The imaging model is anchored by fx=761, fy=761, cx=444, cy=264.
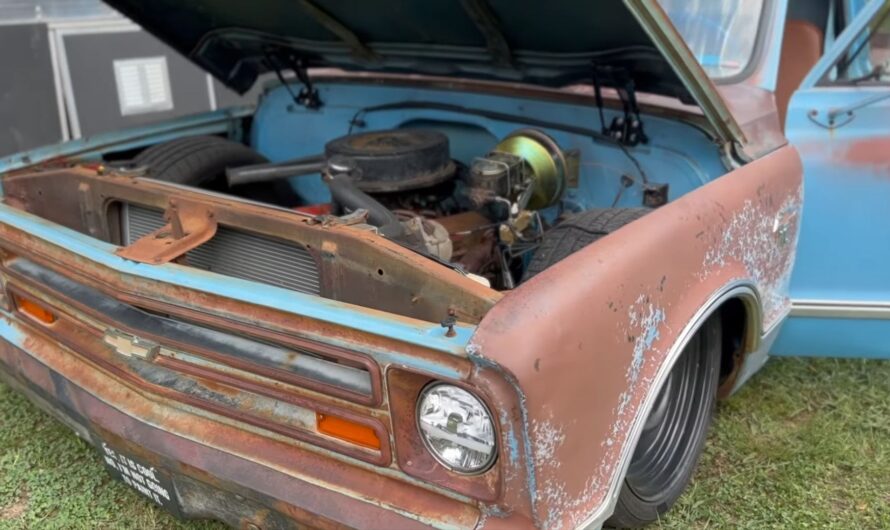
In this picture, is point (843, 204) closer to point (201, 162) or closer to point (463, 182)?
point (463, 182)

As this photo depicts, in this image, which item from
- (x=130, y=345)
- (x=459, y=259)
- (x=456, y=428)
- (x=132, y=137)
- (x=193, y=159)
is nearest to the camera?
(x=456, y=428)

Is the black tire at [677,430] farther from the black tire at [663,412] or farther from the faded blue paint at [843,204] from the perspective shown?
the faded blue paint at [843,204]

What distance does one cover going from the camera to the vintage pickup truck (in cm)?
150

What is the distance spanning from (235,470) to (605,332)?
0.87 m

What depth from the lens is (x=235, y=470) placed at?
169 cm

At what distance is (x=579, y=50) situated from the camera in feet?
8.38

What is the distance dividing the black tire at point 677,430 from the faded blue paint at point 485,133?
567 millimetres

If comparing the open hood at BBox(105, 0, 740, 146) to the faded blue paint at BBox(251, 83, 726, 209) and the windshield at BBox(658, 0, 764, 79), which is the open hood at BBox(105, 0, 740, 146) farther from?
the windshield at BBox(658, 0, 764, 79)

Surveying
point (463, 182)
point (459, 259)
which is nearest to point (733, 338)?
point (459, 259)

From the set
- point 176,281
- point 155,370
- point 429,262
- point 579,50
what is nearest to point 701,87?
point 579,50

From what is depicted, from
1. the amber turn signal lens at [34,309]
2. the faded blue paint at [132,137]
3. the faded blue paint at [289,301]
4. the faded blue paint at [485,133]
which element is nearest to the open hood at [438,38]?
the faded blue paint at [485,133]

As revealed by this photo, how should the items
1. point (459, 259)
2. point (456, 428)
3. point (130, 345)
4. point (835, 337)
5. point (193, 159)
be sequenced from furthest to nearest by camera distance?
point (193, 159) < point (835, 337) < point (459, 259) < point (130, 345) < point (456, 428)

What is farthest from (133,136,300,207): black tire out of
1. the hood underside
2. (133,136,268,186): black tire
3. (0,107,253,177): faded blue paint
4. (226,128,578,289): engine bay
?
the hood underside

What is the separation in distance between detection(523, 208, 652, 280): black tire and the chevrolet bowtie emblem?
3.23ft
